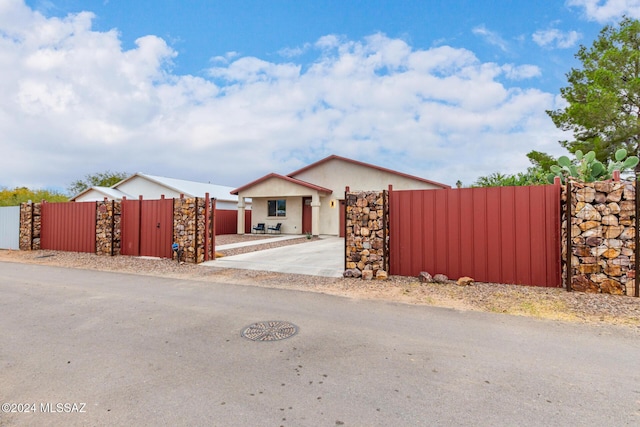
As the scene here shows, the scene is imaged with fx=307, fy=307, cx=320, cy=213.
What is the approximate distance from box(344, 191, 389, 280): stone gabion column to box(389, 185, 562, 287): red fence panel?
265 mm

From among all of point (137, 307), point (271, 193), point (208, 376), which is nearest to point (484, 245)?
point (208, 376)

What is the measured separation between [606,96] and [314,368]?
17.0m

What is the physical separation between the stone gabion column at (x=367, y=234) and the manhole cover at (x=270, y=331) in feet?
11.4

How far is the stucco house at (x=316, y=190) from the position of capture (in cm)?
1908

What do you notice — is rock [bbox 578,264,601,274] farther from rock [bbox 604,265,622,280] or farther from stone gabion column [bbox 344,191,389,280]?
stone gabion column [bbox 344,191,389,280]

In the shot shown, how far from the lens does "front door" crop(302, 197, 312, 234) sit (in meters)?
20.6

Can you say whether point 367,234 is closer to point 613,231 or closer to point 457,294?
point 457,294

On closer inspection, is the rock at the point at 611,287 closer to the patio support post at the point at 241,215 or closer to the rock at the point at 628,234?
the rock at the point at 628,234

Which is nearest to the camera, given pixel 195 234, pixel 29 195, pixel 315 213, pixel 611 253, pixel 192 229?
pixel 611 253

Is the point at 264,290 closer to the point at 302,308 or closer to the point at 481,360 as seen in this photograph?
the point at 302,308

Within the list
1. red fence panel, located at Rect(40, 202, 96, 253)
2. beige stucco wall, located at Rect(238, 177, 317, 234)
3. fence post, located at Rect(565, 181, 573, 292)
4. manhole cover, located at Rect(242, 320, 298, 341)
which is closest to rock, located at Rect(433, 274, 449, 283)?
fence post, located at Rect(565, 181, 573, 292)

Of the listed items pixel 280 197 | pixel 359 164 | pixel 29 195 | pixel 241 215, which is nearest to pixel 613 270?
pixel 359 164

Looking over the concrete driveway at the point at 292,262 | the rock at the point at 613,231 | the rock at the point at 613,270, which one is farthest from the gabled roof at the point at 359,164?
the rock at the point at 613,270

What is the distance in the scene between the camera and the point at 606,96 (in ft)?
42.8
